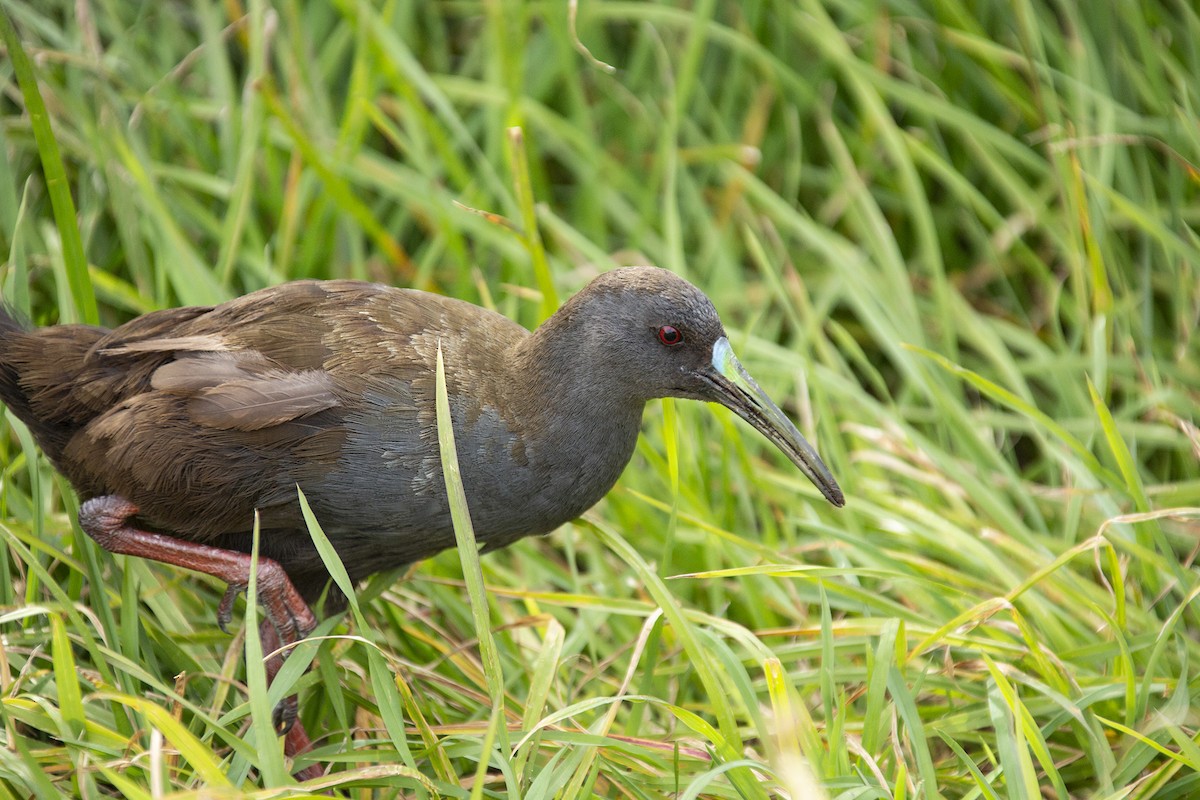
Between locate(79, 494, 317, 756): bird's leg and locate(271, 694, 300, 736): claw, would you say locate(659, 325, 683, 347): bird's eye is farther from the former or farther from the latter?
locate(271, 694, 300, 736): claw

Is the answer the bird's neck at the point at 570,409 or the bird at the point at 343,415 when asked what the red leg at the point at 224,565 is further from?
the bird's neck at the point at 570,409

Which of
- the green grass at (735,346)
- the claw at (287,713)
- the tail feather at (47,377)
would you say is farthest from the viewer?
the tail feather at (47,377)

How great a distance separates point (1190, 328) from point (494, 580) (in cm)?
226

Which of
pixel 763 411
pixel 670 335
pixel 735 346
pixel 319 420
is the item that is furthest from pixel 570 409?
pixel 735 346

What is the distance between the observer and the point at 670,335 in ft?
9.16

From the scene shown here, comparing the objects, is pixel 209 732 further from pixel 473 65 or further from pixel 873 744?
pixel 473 65

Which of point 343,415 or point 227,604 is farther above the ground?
point 343,415

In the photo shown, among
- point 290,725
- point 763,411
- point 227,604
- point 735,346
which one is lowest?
point 290,725

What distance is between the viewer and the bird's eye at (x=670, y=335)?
9.14 feet

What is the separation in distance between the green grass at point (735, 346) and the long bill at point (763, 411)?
22 centimetres

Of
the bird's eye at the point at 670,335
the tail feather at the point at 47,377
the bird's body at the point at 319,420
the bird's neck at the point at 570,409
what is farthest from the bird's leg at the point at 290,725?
→ the bird's eye at the point at 670,335

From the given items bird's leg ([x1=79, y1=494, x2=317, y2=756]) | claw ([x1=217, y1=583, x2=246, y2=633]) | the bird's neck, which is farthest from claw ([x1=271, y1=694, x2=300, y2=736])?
the bird's neck

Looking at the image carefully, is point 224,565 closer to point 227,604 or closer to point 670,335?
point 227,604

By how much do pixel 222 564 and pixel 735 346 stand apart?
1659 millimetres
